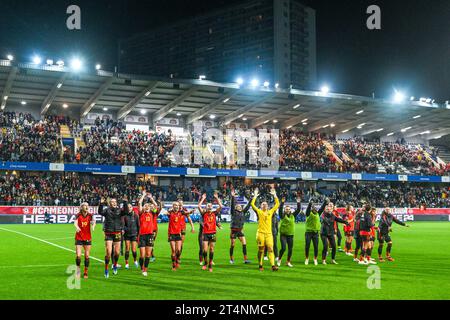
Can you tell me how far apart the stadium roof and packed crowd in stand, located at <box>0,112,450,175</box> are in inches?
73.5

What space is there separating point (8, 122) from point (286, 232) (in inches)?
1459

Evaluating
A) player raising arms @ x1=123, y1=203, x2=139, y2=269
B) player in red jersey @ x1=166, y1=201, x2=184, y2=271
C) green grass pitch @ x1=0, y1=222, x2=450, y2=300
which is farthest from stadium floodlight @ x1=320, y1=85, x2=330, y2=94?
player raising arms @ x1=123, y1=203, x2=139, y2=269

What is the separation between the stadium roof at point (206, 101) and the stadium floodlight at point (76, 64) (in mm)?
736

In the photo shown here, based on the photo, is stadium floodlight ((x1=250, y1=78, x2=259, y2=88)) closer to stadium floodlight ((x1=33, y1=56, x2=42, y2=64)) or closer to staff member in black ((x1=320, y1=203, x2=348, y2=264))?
stadium floodlight ((x1=33, y1=56, x2=42, y2=64))

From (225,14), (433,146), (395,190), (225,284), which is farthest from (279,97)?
(225,14)

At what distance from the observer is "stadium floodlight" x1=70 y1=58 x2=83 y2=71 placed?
36719mm

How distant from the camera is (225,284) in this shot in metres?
11.6

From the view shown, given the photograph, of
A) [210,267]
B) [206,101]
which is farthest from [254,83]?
[210,267]

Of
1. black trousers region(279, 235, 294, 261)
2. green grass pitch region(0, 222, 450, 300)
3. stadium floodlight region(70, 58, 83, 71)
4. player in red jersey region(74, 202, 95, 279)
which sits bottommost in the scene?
green grass pitch region(0, 222, 450, 300)

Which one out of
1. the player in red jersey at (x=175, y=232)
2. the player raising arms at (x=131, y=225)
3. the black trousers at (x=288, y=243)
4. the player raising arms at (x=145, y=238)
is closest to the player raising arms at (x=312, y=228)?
the black trousers at (x=288, y=243)

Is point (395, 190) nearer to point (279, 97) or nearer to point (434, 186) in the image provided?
point (434, 186)

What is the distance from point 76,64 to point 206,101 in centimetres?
1436

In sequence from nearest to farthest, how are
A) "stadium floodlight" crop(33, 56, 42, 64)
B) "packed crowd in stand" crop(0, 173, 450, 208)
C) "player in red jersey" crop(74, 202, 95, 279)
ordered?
"player in red jersey" crop(74, 202, 95, 279) → "stadium floodlight" crop(33, 56, 42, 64) → "packed crowd in stand" crop(0, 173, 450, 208)

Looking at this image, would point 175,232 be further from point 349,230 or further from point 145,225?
point 349,230
